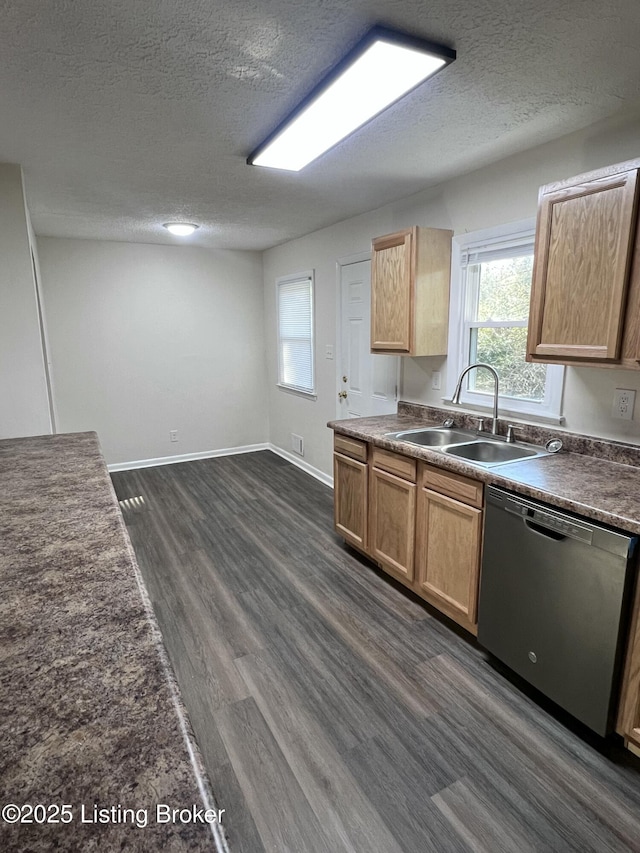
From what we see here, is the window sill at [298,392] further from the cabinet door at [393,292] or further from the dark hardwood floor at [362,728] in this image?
the dark hardwood floor at [362,728]

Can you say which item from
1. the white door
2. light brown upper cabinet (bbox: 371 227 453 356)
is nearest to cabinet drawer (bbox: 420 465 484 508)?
light brown upper cabinet (bbox: 371 227 453 356)

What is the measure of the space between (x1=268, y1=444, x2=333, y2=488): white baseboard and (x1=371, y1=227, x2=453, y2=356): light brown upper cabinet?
198 cm

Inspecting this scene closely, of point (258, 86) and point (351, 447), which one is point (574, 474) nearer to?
point (351, 447)

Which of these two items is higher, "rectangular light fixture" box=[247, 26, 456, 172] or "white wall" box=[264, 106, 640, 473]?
"rectangular light fixture" box=[247, 26, 456, 172]

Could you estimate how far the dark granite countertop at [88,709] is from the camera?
57cm

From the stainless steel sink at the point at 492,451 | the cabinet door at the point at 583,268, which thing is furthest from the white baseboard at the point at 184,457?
the cabinet door at the point at 583,268

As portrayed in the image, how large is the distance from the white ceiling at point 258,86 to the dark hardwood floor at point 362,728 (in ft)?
8.01

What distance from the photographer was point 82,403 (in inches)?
198

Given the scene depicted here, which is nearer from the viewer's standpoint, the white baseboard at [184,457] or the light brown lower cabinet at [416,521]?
the light brown lower cabinet at [416,521]

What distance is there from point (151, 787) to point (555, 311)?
2.17 m

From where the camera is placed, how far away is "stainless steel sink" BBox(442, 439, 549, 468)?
250 cm

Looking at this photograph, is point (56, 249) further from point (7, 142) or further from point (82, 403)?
point (7, 142)

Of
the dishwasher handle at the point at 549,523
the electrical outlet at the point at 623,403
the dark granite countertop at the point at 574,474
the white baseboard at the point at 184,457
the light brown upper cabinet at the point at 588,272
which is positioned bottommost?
the white baseboard at the point at 184,457

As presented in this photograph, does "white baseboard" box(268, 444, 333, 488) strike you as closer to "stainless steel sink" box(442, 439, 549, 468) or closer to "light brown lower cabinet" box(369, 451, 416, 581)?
"light brown lower cabinet" box(369, 451, 416, 581)
